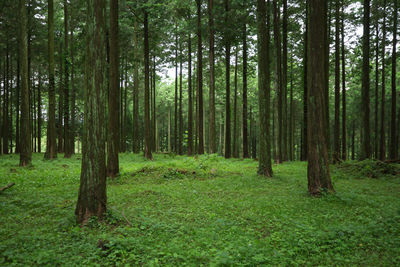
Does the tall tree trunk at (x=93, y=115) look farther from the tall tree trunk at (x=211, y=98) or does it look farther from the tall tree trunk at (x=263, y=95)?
the tall tree trunk at (x=211, y=98)

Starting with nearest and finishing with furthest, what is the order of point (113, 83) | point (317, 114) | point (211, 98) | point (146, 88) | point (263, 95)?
1. point (317, 114)
2. point (113, 83)
3. point (263, 95)
4. point (146, 88)
5. point (211, 98)

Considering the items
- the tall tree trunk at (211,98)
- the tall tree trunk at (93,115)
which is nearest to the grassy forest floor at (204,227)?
the tall tree trunk at (93,115)

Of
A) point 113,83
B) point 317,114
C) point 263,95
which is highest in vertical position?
point 113,83

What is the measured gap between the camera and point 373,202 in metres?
6.60

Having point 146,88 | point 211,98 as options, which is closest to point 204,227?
point 211,98

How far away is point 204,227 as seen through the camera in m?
5.02

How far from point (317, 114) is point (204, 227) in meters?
5.16

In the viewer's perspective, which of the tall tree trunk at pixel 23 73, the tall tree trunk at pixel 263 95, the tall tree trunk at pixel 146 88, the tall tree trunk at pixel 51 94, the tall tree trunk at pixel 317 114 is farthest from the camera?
the tall tree trunk at pixel 146 88

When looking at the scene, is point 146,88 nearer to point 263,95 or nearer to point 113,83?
point 113,83

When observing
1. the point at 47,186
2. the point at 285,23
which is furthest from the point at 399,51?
the point at 47,186

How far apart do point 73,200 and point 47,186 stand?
2.83m

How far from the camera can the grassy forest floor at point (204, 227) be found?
147 inches

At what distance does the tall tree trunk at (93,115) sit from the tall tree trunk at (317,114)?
6.29 metres

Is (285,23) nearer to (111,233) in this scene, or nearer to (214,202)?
(214,202)
